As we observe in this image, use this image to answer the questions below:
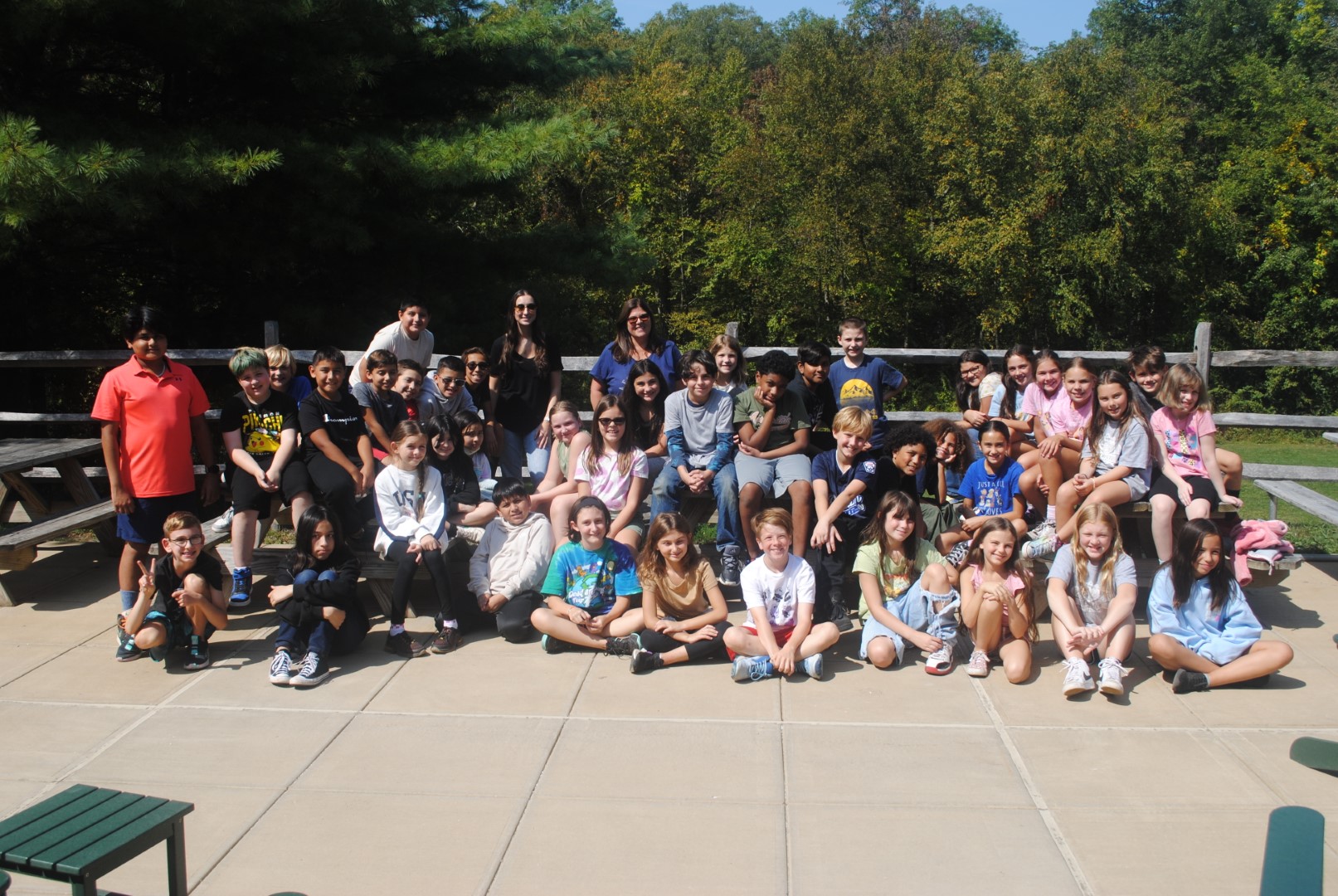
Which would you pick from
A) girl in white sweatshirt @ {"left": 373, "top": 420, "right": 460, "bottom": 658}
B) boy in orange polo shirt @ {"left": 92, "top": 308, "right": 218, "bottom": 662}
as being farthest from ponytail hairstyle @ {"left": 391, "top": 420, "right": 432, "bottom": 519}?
boy in orange polo shirt @ {"left": 92, "top": 308, "right": 218, "bottom": 662}

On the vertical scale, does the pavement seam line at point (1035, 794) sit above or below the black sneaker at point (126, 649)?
below

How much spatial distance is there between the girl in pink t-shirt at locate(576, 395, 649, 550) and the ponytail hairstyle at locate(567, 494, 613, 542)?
99 mm

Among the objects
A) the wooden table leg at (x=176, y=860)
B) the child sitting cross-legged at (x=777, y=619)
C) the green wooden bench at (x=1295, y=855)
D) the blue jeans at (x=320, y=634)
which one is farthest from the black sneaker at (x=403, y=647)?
the green wooden bench at (x=1295, y=855)

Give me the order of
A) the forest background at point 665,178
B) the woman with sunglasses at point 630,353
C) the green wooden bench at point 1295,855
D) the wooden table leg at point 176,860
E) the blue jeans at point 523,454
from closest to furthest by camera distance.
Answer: the green wooden bench at point 1295,855
the wooden table leg at point 176,860
the blue jeans at point 523,454
the woman with sunglasses at point 630,353
the forest background at point 665,178

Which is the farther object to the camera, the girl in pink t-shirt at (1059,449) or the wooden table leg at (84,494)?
the wooden table leg at (84,494)

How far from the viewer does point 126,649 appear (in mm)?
5672

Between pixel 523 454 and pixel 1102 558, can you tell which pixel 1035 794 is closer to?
pixel 1102 558

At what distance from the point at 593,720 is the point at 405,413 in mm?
2489

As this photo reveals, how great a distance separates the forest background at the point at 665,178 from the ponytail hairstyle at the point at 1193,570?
251 inches

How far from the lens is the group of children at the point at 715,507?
5430 mm

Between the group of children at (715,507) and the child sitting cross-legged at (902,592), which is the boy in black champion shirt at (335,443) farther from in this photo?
the child sitting cross-legged at (902,592)

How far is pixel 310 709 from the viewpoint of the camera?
5.05 metres

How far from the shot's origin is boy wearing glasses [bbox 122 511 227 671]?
549 cm

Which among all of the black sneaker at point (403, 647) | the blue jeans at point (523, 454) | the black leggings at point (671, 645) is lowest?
the black sneaker at point (403, 647)
